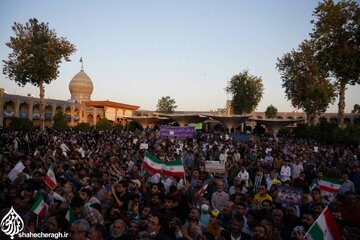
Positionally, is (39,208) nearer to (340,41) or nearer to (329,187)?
(329,187)

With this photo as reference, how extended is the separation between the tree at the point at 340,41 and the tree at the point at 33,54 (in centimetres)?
2218

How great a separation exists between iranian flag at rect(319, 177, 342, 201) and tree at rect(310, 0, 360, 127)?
52.6 feet

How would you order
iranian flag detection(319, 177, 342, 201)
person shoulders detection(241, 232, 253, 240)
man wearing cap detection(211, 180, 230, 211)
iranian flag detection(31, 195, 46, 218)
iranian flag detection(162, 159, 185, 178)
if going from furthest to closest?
iranian flag detection(162, 159, 185, 178)
iranian flag detection(319, 177, 342, 201)
man wearing cap detection(211, 180, 230, 211)
iranian flag detection(31, 195, 46, 218)
person shoulders detection(241, 232, 253, 240)

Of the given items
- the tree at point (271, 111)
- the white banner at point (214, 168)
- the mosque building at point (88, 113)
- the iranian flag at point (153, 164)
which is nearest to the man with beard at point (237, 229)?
the iranian flag at point (153, 164)

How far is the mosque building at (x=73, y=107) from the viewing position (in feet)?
144

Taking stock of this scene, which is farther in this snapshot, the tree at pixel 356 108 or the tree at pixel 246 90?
the tree at pixel 356 108

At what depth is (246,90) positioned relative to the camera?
4906 cm

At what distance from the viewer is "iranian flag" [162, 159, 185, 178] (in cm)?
799

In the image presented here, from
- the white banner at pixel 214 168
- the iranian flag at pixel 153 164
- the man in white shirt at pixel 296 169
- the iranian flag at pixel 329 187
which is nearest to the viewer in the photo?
the iranian flag at pixel 329 187

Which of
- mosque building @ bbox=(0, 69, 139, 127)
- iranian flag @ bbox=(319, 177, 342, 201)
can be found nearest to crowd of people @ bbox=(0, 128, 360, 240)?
iranian flag @ bbox=(319, 177, 342, 201)

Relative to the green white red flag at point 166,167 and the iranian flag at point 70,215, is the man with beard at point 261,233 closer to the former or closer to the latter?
the iranian flag at point 70,215

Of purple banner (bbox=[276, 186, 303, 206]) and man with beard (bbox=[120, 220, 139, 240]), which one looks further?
purple banner (bbox=[276, 186, 303, 206])

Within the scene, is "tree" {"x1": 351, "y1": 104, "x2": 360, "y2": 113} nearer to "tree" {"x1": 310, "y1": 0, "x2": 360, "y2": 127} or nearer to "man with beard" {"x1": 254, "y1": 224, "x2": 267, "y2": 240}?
"tree" {"x1": 310, "y1": 0, "x2": 360, "y2": 127}

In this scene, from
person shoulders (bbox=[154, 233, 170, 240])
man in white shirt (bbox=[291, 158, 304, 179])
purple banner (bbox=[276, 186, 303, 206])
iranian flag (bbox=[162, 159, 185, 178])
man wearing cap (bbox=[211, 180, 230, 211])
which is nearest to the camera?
person shoulders (bbox=[154, 233, 170, 240])
